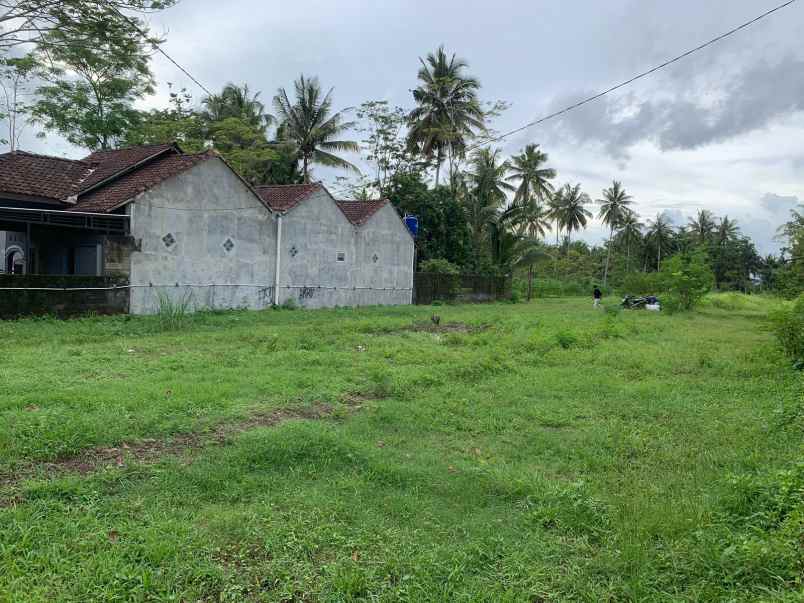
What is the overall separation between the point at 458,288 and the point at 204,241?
15.6 m

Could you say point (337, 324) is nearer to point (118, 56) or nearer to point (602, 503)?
point (118, 56)

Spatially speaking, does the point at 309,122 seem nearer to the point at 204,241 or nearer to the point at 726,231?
the point at 204,241

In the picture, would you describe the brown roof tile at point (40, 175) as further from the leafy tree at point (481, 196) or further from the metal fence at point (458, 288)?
the leafy tree at point (481, 196)

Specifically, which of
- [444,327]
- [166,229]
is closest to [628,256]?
[444,327]

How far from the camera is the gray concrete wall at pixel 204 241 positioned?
15516mm

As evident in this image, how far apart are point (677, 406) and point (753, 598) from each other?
16.7 ft

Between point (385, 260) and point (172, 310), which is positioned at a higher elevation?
point (385, 260)

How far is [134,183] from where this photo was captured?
16.1m

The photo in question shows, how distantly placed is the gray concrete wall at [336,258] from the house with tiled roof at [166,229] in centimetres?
6

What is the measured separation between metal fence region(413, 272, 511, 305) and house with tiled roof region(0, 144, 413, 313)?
6.82 meters

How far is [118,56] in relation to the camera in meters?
14.0

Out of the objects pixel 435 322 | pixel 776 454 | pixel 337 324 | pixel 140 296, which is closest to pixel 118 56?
pixel 140 296

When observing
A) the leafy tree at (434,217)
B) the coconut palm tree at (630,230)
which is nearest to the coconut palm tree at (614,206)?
the coconut palm tree at (630,230)

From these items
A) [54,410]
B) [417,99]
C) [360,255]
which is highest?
[417,99]
